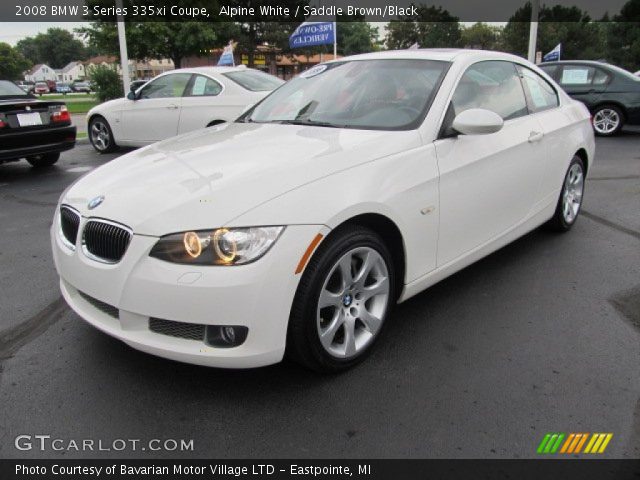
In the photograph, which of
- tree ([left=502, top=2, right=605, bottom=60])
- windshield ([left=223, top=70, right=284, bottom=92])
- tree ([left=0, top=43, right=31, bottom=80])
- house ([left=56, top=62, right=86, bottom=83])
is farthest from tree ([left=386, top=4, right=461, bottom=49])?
house ([left=56, top=62, right=86, bottom=83])

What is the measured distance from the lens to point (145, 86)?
926 centimetres

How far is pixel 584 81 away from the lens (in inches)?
440

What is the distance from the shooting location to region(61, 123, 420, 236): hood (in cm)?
234

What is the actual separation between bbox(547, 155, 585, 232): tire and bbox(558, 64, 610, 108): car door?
7.24m

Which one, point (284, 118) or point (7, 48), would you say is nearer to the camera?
point (284, 118)

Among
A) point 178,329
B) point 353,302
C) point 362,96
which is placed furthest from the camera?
point 362,96

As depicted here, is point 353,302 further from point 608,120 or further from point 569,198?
point 608,120

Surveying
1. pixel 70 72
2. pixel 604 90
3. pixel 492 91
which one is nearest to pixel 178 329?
pixel 492 91

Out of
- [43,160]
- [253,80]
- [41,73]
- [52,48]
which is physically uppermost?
[52,48]

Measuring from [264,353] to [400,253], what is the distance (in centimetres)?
97

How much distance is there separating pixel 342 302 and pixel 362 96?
1.48 metres

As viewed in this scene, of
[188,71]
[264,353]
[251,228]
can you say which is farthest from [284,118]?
[188,71]

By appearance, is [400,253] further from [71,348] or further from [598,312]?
[71,348]
